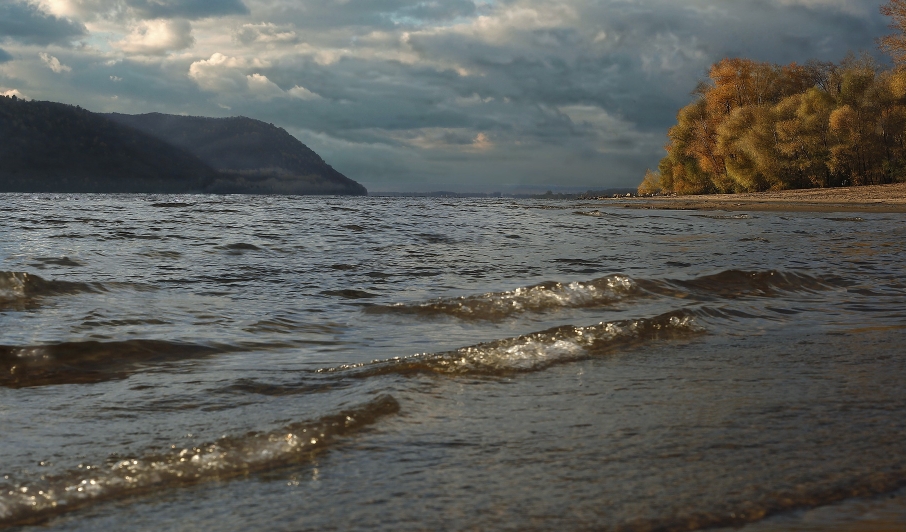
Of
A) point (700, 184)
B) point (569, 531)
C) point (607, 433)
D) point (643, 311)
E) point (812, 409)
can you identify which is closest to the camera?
point (569, 531)

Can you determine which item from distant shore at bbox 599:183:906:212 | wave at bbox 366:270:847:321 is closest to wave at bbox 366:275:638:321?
wave at bbox 366:270:847:321

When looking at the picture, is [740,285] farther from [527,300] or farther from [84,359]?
[84,359]

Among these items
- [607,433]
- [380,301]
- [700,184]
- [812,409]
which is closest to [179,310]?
[380,301]

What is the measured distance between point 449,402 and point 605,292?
5110 millimetres

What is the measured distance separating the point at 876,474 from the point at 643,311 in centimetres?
499

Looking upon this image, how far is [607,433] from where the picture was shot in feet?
11.7

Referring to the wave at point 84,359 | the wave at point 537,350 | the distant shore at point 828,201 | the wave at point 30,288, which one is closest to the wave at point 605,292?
the wave at point 537,350

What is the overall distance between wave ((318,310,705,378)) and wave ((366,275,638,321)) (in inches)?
62.0

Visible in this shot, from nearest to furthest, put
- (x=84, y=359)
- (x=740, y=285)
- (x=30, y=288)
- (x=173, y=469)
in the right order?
(x=173, y=469) → (x=84, y=359) → (x=30, y=288) → (x=740, y=285)

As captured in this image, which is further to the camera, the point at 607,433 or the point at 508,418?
the point at 508,418

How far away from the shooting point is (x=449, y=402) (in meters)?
4.30

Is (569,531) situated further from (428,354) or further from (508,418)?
(428,354)

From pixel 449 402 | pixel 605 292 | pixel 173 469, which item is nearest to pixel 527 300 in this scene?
pixel 605 292

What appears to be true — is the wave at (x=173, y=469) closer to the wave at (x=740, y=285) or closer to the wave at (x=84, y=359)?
the wave at (x=84, y=359)
